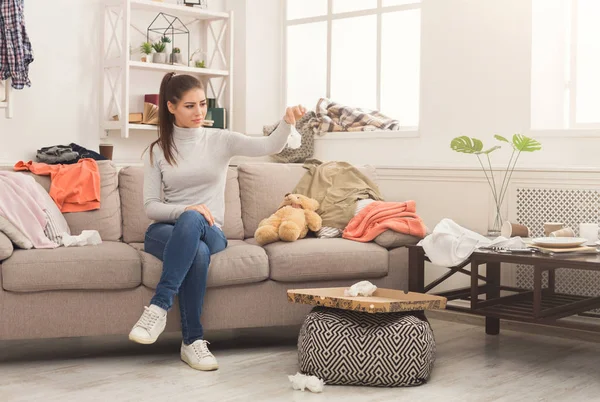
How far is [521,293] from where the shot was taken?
3.69m

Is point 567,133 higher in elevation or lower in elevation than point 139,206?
higher

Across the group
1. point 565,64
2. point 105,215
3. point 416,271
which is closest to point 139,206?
point 105,215

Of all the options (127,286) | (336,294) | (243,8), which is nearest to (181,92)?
(127,286)

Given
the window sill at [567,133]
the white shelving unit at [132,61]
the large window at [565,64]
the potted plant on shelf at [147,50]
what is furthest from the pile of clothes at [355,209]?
the potted plant on shelf at [147,50]

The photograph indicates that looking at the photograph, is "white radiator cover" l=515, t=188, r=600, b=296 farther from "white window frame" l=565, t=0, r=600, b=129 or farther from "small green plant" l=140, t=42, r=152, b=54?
"small green plant" l=140, t=42, r=152, b=54

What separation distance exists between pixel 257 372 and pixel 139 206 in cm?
113

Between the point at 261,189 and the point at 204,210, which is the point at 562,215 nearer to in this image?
the point at 261,189

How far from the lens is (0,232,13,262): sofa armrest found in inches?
125

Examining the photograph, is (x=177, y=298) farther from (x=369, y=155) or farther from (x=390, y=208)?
(x=369, y=155)

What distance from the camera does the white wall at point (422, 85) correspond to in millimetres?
4230

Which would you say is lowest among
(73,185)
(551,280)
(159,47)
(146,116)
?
(551,280)

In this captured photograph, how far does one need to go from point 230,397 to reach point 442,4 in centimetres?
256

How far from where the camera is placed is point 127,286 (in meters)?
3.32

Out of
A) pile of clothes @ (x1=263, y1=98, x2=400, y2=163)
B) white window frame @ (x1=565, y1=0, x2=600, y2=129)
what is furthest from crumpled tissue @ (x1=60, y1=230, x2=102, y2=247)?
white window frame @ (x1=565, y1=0, x2=600, y2=129)
